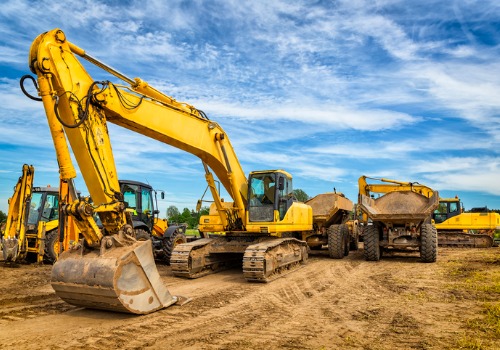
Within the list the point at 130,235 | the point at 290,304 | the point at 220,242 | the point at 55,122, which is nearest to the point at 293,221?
the point at 220,242

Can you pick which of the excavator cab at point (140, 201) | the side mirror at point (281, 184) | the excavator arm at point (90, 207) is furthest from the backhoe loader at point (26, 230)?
the excavator arm at point (90, 207)

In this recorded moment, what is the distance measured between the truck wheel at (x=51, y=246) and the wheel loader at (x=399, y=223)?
32.7 ft

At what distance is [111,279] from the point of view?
645 centimetres

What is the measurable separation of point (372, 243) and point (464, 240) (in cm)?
1014

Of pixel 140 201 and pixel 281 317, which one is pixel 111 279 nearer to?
pixel 281 317

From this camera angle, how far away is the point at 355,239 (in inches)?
786

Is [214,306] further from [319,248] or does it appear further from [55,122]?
[319,248]

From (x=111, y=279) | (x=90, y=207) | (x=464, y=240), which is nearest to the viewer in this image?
(x=111, y=279)

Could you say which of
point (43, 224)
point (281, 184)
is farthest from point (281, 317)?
point (43, 224)

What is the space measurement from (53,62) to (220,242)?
6848 mm

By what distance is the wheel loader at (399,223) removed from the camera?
1466 centimetres

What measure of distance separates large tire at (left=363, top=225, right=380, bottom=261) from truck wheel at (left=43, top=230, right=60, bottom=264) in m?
10.1

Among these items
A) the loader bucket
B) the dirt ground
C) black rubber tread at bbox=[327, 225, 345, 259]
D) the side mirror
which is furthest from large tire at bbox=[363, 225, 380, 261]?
the loader bucket

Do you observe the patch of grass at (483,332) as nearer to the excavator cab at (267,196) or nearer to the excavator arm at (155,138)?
the excavator arm at (155,138)
